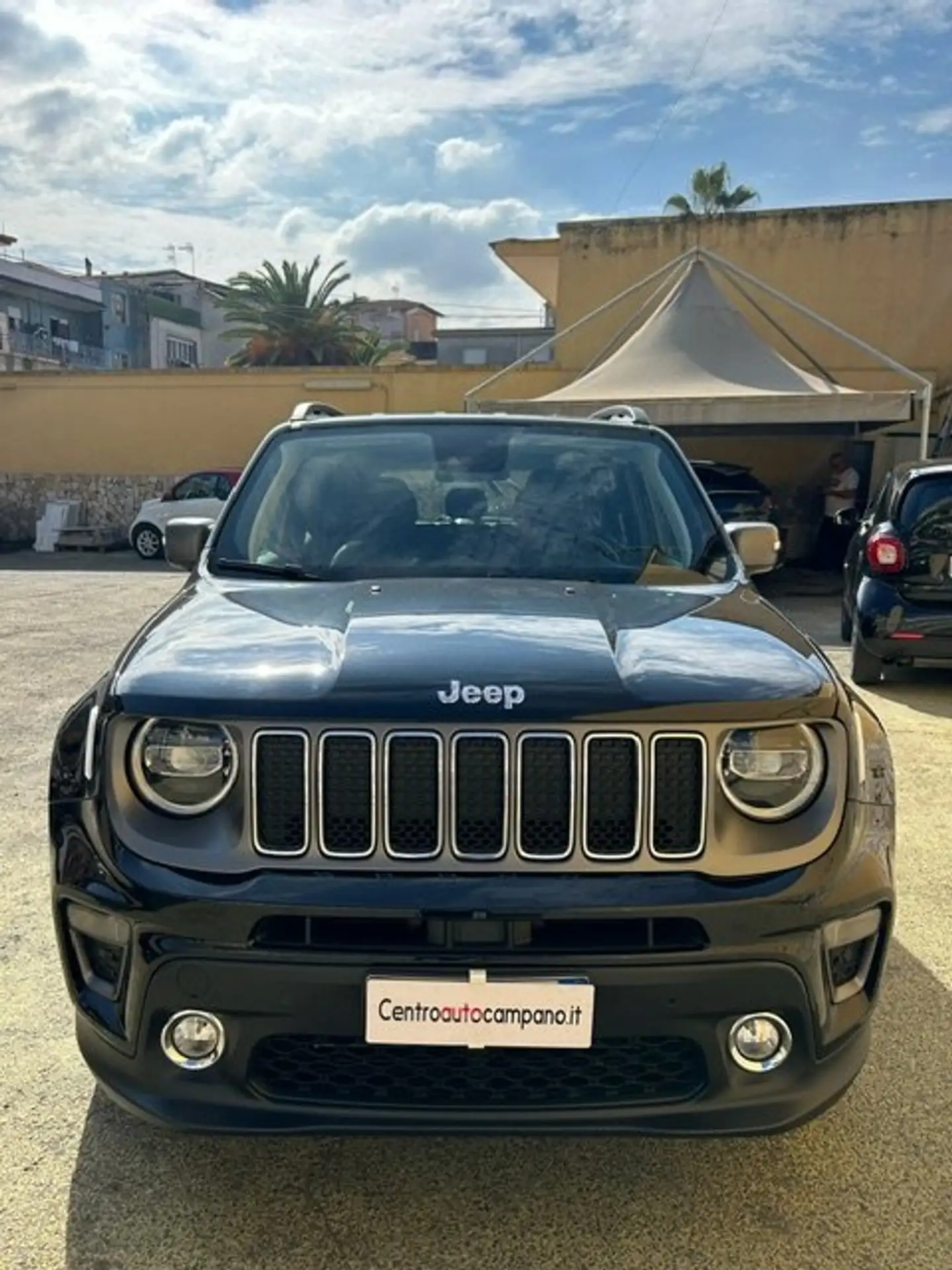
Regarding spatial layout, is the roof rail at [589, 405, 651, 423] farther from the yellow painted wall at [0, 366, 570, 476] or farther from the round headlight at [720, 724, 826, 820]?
the yellow painted wall at [0, 366, 570, 476]

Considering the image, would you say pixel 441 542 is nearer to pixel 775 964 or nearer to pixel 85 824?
pixel 85 824

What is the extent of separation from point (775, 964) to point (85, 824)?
1365 millimetres

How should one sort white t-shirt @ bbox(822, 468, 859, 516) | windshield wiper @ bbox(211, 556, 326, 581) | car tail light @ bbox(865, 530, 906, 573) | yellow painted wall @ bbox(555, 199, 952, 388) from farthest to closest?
yellow painted wall @ bbox(555, 199, 952, 388) → white t-shirt @ bbox(822, 468, 859, 516) → car tail light @ bbox(865, 530, 906, 573) → windshield wiper @ bbox(211, 556, 326, 581)

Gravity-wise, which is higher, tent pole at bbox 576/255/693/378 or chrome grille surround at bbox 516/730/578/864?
tent pole at bbox 576/255/693/378

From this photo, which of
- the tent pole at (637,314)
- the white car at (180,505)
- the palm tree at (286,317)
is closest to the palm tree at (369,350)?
the palm tree at (286,317)

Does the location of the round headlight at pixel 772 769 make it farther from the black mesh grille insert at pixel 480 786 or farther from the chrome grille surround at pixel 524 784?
the black mesh grille insert at pixel 480 786

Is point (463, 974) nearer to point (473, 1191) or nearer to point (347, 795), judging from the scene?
point (347, 795)

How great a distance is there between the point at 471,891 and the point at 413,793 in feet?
0.70

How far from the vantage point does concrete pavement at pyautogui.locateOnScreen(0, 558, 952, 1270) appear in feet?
7.25

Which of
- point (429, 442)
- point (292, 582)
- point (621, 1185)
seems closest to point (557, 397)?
point (429, 442)

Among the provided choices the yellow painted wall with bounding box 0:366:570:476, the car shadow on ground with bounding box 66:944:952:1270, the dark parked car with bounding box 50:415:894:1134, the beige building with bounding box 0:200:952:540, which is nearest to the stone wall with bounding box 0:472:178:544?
the beige building with bounding box 0:200:952:540

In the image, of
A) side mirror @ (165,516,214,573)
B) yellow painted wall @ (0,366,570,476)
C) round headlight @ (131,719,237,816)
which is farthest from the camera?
yellow painted wall @ (0,366,570,476)

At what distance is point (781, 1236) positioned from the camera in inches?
89.4

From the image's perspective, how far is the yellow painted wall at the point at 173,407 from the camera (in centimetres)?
1942
